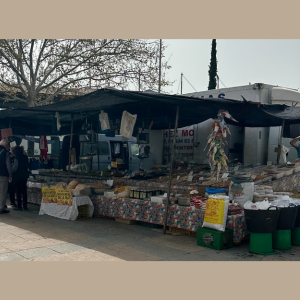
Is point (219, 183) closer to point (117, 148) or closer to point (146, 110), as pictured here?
point (146, 110)

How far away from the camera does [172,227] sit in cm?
699

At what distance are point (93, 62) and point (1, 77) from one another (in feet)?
13.5

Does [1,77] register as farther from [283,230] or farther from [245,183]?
[283,230]

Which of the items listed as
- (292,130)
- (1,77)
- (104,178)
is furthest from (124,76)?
(292,130)

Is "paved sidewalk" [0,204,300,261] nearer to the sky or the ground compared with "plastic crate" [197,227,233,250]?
nearer to the ground

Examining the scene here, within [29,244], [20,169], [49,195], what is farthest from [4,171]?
[29,244]

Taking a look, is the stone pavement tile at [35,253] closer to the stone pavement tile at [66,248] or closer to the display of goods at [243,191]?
the stone pavement tile at [66,248]

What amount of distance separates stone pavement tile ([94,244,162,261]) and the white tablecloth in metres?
2.44

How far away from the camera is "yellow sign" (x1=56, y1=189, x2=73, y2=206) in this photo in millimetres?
8242

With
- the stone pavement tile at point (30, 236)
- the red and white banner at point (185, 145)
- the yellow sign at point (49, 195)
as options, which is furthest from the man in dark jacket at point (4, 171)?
the red and white banner at point (185, 145)

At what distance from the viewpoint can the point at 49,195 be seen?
29.2 ft

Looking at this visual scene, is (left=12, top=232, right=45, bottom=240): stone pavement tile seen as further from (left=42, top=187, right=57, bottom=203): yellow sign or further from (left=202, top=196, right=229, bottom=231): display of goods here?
(left=202, top=196, right=229, bottom=231): display of goods

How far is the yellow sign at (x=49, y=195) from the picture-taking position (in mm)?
8734

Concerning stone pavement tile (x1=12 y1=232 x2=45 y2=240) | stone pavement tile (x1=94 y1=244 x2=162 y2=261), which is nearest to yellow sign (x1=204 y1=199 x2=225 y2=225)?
stone pavement tile (x1=94 y1=244 x2=162 y2=261)
